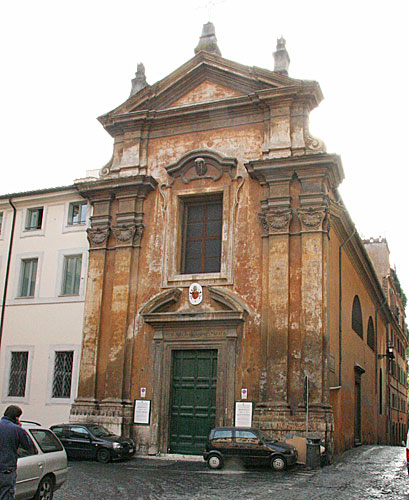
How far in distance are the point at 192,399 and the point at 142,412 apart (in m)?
1.66

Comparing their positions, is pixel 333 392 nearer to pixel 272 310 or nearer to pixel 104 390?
pixel 272 310

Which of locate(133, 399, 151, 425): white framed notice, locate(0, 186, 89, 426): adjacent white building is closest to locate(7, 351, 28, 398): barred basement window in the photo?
locate(0, 186, 89, 426): adjacent white building

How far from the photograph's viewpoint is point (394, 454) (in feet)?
69.0

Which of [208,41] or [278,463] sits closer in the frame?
[278,463]

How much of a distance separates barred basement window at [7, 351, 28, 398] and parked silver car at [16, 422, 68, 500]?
12.6m

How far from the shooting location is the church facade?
723 inches

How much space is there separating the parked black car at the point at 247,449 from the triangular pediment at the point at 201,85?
11.3m

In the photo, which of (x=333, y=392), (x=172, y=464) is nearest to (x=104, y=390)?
(x=172, y=464)

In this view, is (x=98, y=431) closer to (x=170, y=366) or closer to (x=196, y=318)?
(x=170, y=366)

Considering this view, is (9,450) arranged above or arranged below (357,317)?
below

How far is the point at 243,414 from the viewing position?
18.2m

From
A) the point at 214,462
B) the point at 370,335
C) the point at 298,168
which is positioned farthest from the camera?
the point at 370,335

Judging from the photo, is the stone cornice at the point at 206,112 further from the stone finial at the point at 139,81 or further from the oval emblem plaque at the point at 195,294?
the oval emblem plaque at the point at 195,294

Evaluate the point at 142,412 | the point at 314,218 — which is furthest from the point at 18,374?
the point at 314,218
